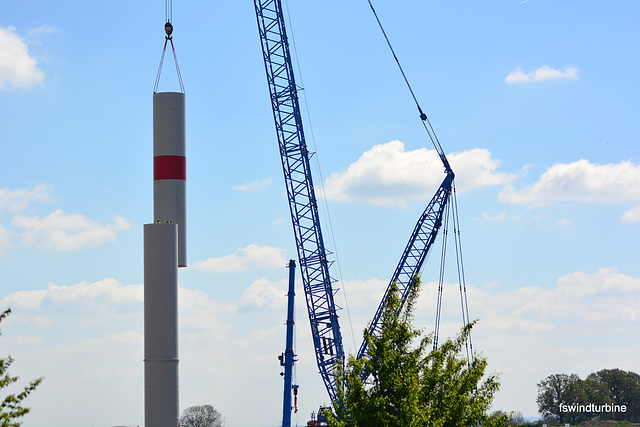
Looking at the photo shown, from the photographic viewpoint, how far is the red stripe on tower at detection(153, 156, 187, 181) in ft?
182

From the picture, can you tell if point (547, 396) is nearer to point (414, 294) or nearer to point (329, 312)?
point (329, 312)

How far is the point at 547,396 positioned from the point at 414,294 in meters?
169

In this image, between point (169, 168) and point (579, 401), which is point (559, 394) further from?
point (169, 168)

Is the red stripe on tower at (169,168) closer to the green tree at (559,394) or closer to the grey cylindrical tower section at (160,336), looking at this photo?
the grey cylindrical tower section at (160,336)

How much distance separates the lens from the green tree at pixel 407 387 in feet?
103

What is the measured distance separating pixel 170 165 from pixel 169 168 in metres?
0.20

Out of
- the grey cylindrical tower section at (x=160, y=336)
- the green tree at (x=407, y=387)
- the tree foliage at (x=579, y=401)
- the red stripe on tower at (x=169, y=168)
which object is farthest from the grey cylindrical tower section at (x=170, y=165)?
the tree foliage at (x=579, y=401)

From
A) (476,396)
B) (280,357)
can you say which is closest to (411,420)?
(476,396)

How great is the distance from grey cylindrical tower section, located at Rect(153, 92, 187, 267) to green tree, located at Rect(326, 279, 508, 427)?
76.6 ft

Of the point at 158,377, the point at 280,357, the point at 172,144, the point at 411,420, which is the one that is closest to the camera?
the point at 411,420

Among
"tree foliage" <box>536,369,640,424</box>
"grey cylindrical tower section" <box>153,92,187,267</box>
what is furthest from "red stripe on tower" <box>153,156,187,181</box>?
"tree foliage" <box>536,369,640,424</box>

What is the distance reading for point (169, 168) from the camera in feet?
182

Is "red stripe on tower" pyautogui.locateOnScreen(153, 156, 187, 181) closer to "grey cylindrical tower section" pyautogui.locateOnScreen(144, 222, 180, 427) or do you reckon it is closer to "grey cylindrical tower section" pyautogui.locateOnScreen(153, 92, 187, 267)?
"grey cylindrical tower section" pyautogui.locateOnScreen(153, 92, 187, 267)

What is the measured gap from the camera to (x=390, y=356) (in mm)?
32250
